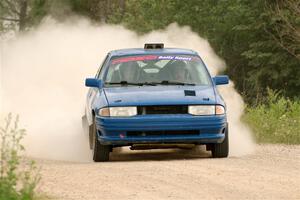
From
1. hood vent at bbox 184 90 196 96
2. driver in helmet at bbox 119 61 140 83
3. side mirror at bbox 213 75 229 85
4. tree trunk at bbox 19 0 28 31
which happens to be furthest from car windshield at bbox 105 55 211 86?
tree trunk at bbox 19 0 28 31

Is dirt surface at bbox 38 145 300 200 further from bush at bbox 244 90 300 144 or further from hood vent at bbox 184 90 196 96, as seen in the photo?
bush at bbox 244 90 300 144

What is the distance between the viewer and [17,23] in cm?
6569

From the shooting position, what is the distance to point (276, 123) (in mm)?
21281

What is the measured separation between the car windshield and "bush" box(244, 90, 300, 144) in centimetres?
335

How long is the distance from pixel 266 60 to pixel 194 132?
92.4 ft

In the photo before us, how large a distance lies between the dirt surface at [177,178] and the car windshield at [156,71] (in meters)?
1.09

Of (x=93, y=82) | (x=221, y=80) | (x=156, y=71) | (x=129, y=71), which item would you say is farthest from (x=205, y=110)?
(x=93, y=82)

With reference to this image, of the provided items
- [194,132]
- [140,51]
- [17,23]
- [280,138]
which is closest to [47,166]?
[194,132]

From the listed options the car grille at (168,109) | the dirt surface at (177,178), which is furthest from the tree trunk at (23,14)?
the dirt surface at (177,178)

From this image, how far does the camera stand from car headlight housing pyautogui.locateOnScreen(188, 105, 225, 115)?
50.0ft

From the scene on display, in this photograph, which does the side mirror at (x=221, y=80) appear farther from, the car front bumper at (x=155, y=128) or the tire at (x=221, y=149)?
the car front bumper at (x=155, y=128)

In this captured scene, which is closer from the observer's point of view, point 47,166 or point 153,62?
point 47,166

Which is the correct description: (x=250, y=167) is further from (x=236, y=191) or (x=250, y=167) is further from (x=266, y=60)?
(x=266, y=60)

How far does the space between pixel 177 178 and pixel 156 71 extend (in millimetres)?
4087
